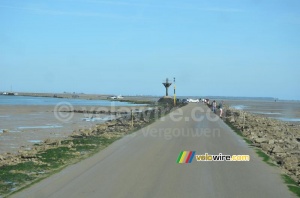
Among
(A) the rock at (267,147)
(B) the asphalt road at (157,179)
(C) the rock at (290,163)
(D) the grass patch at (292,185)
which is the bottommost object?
(A) the rock at (267,147)

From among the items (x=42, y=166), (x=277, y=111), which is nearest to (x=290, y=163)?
(x=42, y=166)

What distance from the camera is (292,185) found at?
10656 mm

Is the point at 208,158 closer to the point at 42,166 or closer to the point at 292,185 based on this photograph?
the point at 292,185

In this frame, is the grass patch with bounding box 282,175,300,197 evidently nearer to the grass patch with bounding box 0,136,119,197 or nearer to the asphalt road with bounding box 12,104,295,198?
the asphalt road with bounding box 12,104,295,198

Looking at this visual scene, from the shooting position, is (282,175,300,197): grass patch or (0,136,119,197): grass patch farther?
(0,136,119,197): grass patch

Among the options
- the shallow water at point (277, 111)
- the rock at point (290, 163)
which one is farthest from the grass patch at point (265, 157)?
the shallow water at point (277, 111)

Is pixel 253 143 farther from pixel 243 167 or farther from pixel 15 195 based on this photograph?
pixel 15 195

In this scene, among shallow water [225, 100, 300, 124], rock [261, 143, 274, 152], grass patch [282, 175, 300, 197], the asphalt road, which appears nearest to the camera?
the asphalt road

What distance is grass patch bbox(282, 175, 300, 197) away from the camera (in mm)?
9953

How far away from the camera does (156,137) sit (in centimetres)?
2238

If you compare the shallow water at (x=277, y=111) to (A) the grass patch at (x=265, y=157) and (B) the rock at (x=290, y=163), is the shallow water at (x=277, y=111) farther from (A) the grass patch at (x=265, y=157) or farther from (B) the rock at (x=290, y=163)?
(B) the rock at (x=290, y=163)

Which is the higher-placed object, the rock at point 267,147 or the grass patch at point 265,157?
the grass patch at point 265,157

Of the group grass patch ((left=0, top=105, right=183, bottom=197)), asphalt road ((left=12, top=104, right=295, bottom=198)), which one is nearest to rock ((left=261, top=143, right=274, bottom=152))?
asphalt road ((left=12, top=104, right=295, bottom=198))

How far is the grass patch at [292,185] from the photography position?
9953 millimetres
